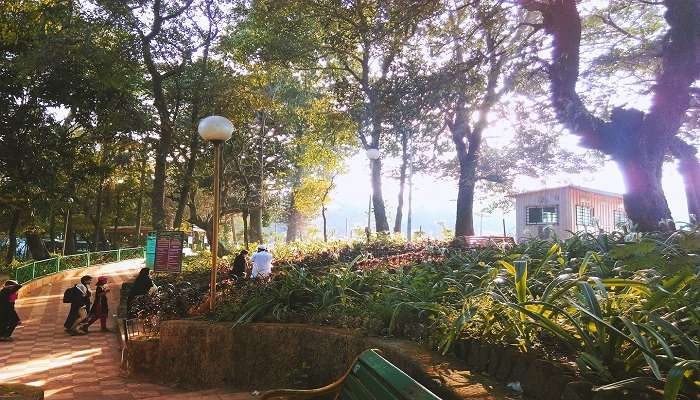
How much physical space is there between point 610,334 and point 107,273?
66.9 ft

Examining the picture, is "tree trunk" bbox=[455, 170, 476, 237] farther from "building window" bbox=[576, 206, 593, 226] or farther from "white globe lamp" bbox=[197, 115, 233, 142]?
"white globe lamp" bbox=[197, 115, 233, 142]

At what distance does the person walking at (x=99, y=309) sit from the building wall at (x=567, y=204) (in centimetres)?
1523

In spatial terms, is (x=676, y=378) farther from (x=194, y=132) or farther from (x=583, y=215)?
(x=583, y=215)

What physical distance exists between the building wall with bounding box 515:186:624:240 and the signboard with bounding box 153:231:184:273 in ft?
43.8

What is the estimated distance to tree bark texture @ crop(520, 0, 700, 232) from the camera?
360 inches

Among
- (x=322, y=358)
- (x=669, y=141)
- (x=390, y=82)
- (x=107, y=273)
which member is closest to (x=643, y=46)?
(x=669, y=141)

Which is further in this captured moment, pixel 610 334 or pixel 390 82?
pixel 390 82

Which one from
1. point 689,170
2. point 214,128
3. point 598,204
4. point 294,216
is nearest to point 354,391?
point 214,128

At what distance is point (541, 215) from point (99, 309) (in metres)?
18.2

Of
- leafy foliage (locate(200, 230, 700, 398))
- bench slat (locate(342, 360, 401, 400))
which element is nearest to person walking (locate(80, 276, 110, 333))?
leafy foliage (locate(200, 230, 700, 398))

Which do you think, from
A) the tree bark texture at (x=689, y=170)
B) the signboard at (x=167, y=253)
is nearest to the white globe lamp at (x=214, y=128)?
the signboard at (x=167, y=253)

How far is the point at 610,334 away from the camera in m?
2.36

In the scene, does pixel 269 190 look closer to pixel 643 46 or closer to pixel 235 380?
pixel 643 46

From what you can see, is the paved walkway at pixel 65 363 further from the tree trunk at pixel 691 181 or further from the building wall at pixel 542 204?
the building wall at pixel 542 204
